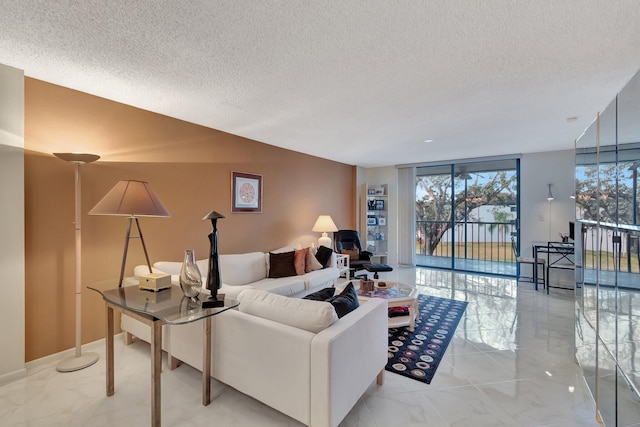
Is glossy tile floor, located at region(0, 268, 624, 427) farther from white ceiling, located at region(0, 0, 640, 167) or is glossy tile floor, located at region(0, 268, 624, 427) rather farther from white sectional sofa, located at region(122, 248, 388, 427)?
white ceiling, located at region(0, 0, 640, 167)

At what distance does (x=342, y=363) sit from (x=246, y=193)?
307 cm

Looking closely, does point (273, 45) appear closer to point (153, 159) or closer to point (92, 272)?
point (153, 159)

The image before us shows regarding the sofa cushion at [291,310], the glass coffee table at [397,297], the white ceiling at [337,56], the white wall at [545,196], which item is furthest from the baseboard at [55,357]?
the white wall at [545,196]

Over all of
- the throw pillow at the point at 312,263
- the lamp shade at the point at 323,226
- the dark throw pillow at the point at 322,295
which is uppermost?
the lamp shade at the point at 323,226

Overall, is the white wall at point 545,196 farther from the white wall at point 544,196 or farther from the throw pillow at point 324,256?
the throw pillow at point 324,256

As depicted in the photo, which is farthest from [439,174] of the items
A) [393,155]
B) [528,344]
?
[528,344]

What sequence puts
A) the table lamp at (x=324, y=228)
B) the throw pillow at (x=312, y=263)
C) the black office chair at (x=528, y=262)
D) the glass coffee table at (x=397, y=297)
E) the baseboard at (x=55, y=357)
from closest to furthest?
the baseboard at (x=55, y=357) → the glass coffee table at (x=397, y=297) → the throw pillow at (x=312, y=263) → the black office chair at (x=528, y=262) → the table lamp at (x=324, y=228)

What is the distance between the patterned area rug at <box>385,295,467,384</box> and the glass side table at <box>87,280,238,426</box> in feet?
4.91

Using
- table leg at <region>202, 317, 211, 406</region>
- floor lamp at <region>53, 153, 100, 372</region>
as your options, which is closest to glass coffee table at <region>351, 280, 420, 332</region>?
table leg at <region>202, 317, 211, 406</region>

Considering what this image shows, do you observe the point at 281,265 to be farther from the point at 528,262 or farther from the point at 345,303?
the point at 528,262

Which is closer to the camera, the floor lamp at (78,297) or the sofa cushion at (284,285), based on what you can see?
the floor lamp at (78,297)

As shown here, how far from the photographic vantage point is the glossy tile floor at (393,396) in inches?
69.6

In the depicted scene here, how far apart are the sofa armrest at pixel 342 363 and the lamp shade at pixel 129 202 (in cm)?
164

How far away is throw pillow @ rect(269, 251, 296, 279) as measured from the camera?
12.7 feet
